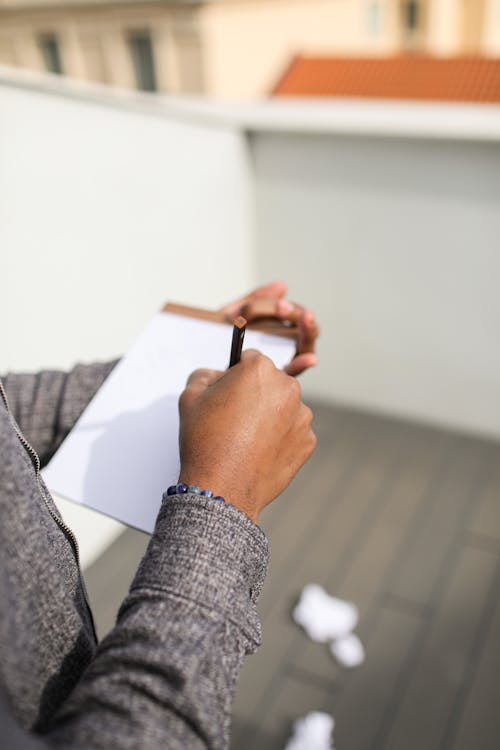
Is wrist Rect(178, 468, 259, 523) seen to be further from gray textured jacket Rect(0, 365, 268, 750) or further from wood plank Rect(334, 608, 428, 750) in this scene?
wood plank Rect(334, 608, 428, 750)

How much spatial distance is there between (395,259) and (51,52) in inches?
505

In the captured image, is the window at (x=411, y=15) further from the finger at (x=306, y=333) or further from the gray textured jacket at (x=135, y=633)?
the gray textured jacket at (x=135, y=633)

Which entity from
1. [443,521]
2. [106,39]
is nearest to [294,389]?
[443,521]

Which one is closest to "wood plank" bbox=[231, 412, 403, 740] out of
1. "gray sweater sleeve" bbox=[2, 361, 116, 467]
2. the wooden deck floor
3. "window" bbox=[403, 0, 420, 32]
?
the wooden deck floor

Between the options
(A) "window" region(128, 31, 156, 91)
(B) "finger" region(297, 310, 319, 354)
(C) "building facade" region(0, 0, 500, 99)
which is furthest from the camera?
(A) "window" region(128, 31, 156, 91)

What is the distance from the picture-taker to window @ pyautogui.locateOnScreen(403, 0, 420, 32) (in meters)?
16.1

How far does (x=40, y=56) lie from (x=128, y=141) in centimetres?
1298

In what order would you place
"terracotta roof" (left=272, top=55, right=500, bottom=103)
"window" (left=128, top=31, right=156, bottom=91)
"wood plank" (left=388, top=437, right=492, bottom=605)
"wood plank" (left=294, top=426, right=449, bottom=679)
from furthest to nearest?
"window" (left=128, top=31, right=156, bottom=91)
"terracotta roof" (left=272, top=55, right=500, bottom=103)
"wood plank" (left=388, top=437, right=492, bottom=605)
"wood plank" (left=294, top=426, right=449, bottom=679)

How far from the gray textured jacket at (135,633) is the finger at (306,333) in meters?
0.31

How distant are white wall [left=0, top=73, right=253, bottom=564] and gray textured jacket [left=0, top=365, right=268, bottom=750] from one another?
849mm

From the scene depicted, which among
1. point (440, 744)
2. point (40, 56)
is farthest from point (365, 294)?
point (40, 56)

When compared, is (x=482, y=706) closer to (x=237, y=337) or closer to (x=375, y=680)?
(x=375, y=680)

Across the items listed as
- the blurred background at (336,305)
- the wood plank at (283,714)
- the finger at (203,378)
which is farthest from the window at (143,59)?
the finger at (203,378)

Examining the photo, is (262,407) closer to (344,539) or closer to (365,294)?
(344,539)
